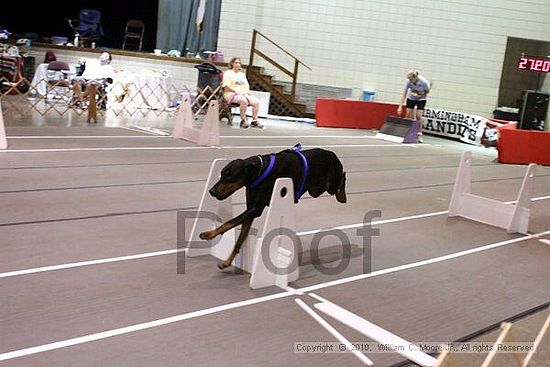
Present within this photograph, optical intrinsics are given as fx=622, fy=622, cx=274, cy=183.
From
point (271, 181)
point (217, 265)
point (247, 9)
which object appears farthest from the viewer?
point (247, 9)

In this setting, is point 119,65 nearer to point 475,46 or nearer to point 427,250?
point 475,46

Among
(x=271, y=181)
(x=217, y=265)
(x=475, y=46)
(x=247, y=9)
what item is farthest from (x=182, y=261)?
(x=475, y=46)

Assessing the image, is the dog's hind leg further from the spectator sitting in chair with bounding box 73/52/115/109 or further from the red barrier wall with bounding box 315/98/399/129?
the red barrier wall with bounding box 315/98/399/129

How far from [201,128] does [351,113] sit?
5922mm

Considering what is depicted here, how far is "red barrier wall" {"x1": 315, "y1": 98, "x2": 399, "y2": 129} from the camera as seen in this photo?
546 inches

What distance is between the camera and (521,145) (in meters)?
11.1

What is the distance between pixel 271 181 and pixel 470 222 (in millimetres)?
2899

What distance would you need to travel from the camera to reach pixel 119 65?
13.8 m

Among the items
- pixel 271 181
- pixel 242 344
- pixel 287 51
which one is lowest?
pixel 242 344

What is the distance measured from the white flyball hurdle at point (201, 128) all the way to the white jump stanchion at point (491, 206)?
3.63 metres

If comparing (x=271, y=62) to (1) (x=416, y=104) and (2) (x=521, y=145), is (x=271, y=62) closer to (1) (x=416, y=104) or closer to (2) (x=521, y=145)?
(1) (x=416, y=104)

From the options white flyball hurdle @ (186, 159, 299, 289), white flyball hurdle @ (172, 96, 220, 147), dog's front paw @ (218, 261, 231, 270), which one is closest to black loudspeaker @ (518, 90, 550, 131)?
white flyball hurdle @ (172, 96, 220, 147)

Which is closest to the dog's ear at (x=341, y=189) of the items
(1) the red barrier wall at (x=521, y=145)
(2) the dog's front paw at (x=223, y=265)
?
(2) the dog's front paw at (x=223, y=265)

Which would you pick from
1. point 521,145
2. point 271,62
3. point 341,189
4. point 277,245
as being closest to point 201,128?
point 341,189
